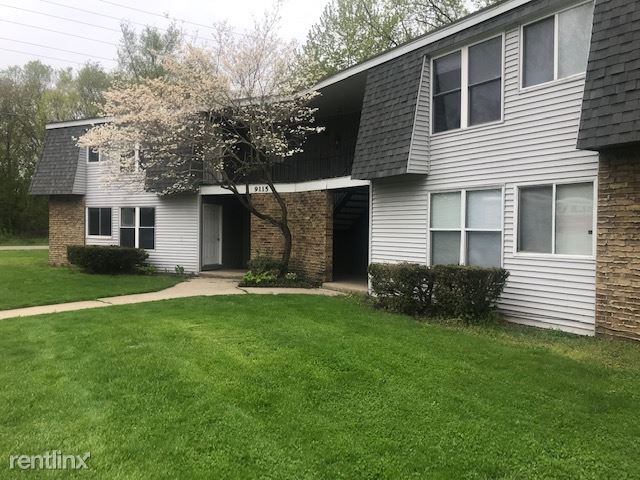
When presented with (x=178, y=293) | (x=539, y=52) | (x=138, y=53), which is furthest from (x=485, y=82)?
(x=138, y=53)

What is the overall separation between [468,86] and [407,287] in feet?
13.2

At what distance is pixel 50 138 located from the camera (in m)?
20.7

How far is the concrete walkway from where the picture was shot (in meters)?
10.3

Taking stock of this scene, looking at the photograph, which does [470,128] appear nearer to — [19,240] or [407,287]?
[407,287]

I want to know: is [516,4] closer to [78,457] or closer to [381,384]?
[381,384]

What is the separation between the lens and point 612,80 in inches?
280

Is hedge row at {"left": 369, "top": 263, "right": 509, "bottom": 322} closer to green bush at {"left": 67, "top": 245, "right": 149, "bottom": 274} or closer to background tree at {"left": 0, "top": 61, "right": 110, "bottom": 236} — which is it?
green bush at {"left": 67, "top": 245, "right": 149, "bottom": 274}

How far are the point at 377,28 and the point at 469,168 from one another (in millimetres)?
18585

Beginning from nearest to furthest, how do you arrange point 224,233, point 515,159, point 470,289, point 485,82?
point 470,289, point 515,159, point 485,82, point 224,233

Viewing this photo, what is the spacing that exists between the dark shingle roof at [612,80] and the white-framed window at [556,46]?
0.47 m

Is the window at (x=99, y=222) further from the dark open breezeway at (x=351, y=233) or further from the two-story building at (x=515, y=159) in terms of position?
the dark open breezeway at (x=351, y=233)

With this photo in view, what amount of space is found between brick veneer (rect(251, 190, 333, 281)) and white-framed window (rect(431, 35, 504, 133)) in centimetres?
481

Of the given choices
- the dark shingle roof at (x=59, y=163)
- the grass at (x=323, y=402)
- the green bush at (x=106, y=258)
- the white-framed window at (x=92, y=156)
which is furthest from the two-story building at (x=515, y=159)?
the dark shingle roof at (x=59, y=163)

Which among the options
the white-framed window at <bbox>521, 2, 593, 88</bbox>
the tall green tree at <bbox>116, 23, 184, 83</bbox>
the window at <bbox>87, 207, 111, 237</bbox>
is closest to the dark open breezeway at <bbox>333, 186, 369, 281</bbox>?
the white-framed window at <bbox>521, 2, 593, 88</bbox>
